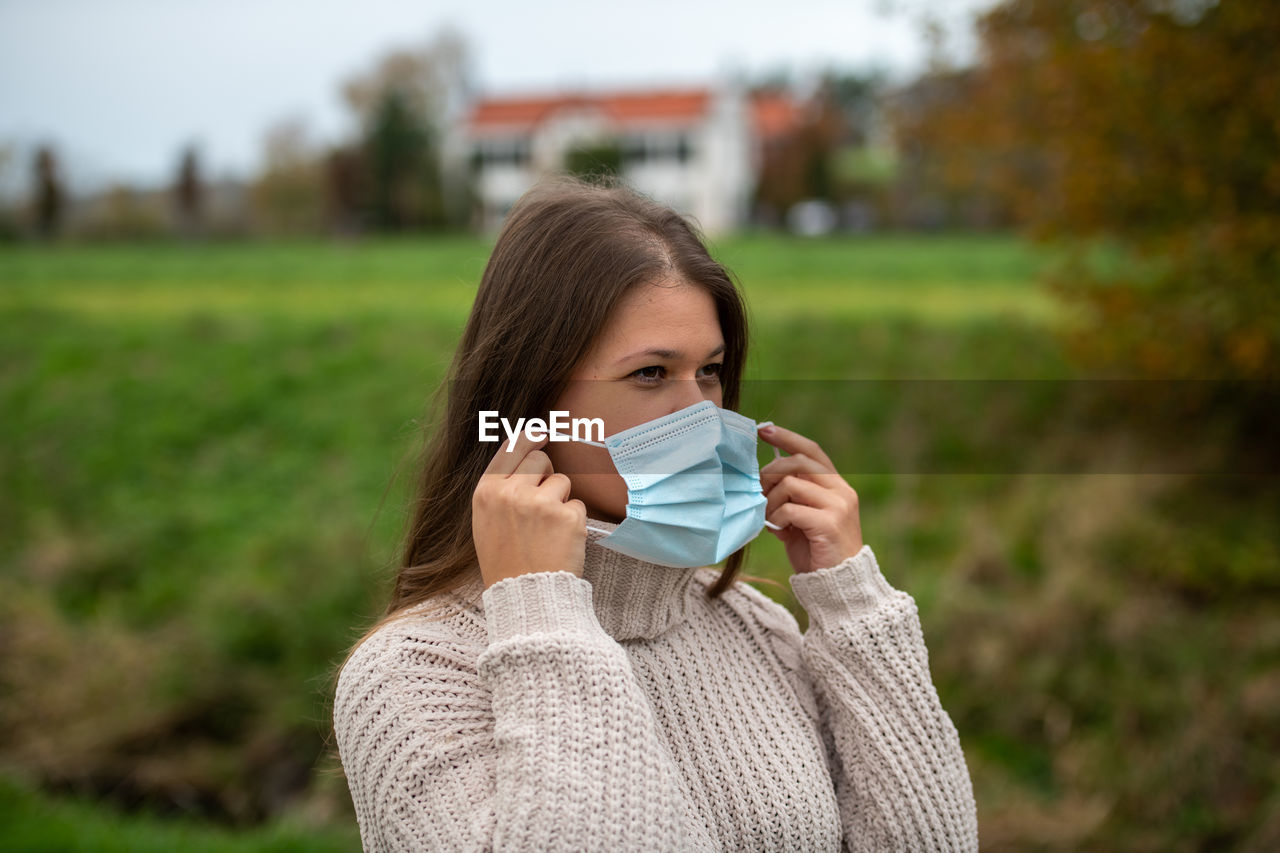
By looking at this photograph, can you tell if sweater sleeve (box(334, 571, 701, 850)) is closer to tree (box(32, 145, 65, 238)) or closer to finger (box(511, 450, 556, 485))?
finger (box(511, 450, 556, 485))

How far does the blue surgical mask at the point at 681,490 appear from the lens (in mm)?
1818

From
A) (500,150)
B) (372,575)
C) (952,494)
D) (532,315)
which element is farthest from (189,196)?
(532,315)

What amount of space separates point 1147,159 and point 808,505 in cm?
531

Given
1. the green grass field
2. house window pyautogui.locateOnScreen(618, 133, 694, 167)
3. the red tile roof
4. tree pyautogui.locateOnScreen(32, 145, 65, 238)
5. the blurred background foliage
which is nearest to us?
the green grass field

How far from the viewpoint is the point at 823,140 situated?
4094cm

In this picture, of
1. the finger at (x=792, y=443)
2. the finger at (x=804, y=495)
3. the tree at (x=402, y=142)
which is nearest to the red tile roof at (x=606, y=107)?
the tree at (x=402, y=142)

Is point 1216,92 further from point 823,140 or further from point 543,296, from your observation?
point 823,140

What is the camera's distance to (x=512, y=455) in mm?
1747

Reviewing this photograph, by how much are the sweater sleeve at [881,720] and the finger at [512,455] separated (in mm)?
585

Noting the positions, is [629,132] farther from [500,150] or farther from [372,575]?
[372,575]

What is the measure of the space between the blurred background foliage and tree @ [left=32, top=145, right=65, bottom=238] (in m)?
10.2

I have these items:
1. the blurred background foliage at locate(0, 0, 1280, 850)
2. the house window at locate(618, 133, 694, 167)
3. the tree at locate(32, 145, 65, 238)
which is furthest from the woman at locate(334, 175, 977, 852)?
the house window at locate(618, 133, 694, 167)

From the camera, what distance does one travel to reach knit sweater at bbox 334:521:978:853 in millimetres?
1547

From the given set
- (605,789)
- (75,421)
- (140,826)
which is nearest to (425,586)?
(605,789)
